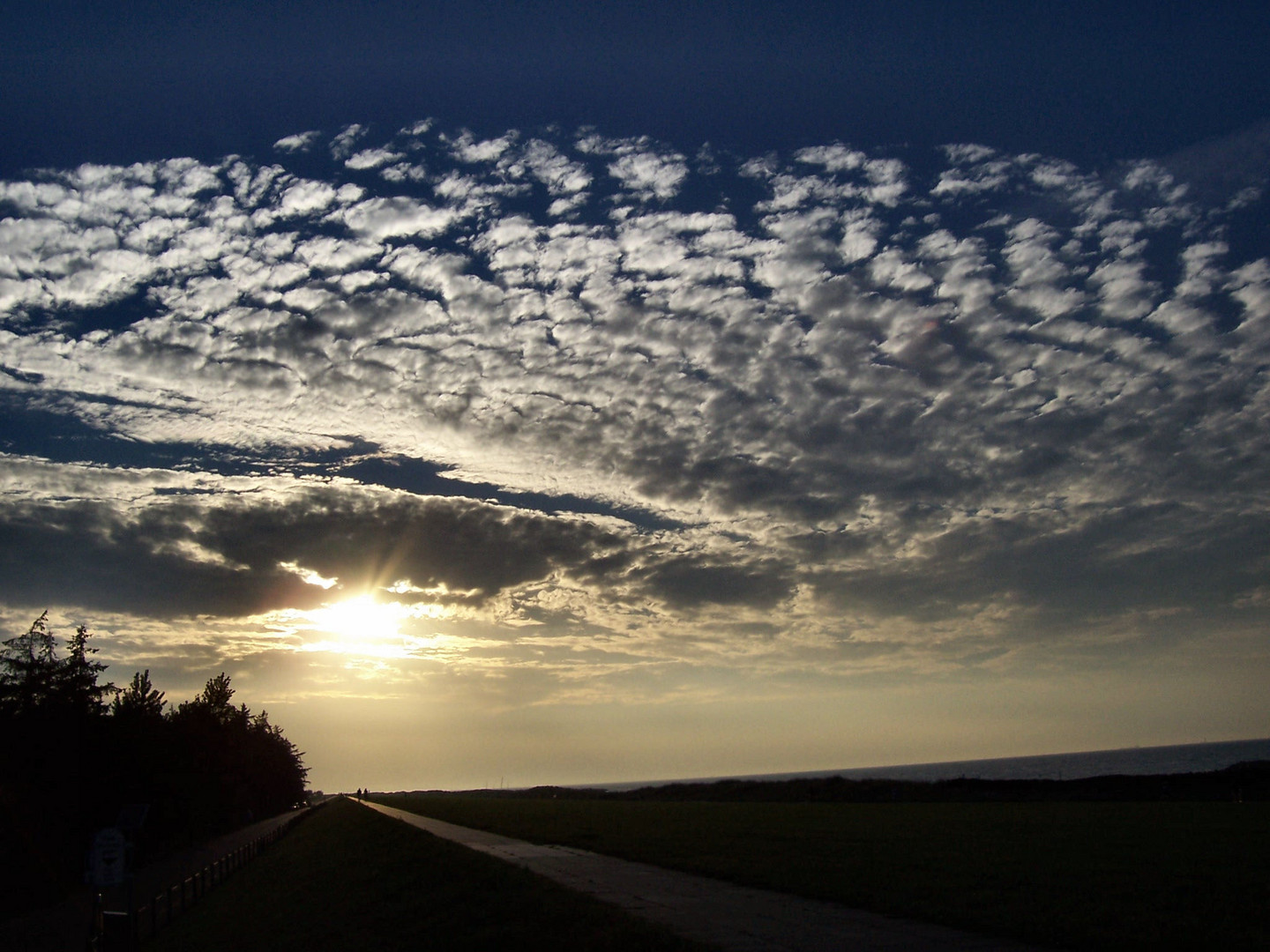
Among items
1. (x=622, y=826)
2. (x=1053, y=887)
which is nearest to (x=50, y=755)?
(x=622, y=826)

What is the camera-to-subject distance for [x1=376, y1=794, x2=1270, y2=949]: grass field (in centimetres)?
1389

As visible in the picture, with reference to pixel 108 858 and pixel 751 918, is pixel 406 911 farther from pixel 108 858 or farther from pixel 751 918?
pixel 751 918

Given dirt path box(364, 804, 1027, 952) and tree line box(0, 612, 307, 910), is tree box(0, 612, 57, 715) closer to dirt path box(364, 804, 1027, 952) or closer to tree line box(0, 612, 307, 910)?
tree line box(0, 612, 307, 910)

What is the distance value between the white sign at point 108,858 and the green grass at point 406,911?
4.60 m

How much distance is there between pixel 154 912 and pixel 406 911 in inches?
339

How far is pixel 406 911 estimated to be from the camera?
65.0 ft

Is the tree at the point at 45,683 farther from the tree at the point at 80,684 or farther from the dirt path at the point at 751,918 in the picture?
the dirt path at the point at 751,918

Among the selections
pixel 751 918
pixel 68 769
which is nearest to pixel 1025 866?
pixel 751 918

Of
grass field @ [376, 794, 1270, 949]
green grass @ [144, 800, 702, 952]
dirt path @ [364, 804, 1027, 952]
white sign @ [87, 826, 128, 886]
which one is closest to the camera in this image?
dirt path @ [364, 804, 1027, 952]

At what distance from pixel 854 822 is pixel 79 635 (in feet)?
133

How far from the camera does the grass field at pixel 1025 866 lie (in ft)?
45.6

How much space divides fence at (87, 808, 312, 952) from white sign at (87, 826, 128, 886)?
2341 mm

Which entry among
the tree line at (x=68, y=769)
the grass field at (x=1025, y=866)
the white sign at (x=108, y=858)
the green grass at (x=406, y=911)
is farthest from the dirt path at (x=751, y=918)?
the tree line at (x=68, y=769)

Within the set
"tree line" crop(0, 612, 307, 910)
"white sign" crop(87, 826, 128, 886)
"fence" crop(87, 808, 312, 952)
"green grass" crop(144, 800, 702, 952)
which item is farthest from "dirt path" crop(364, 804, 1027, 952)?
"tree line" crop(0, 612, 307, 910)
